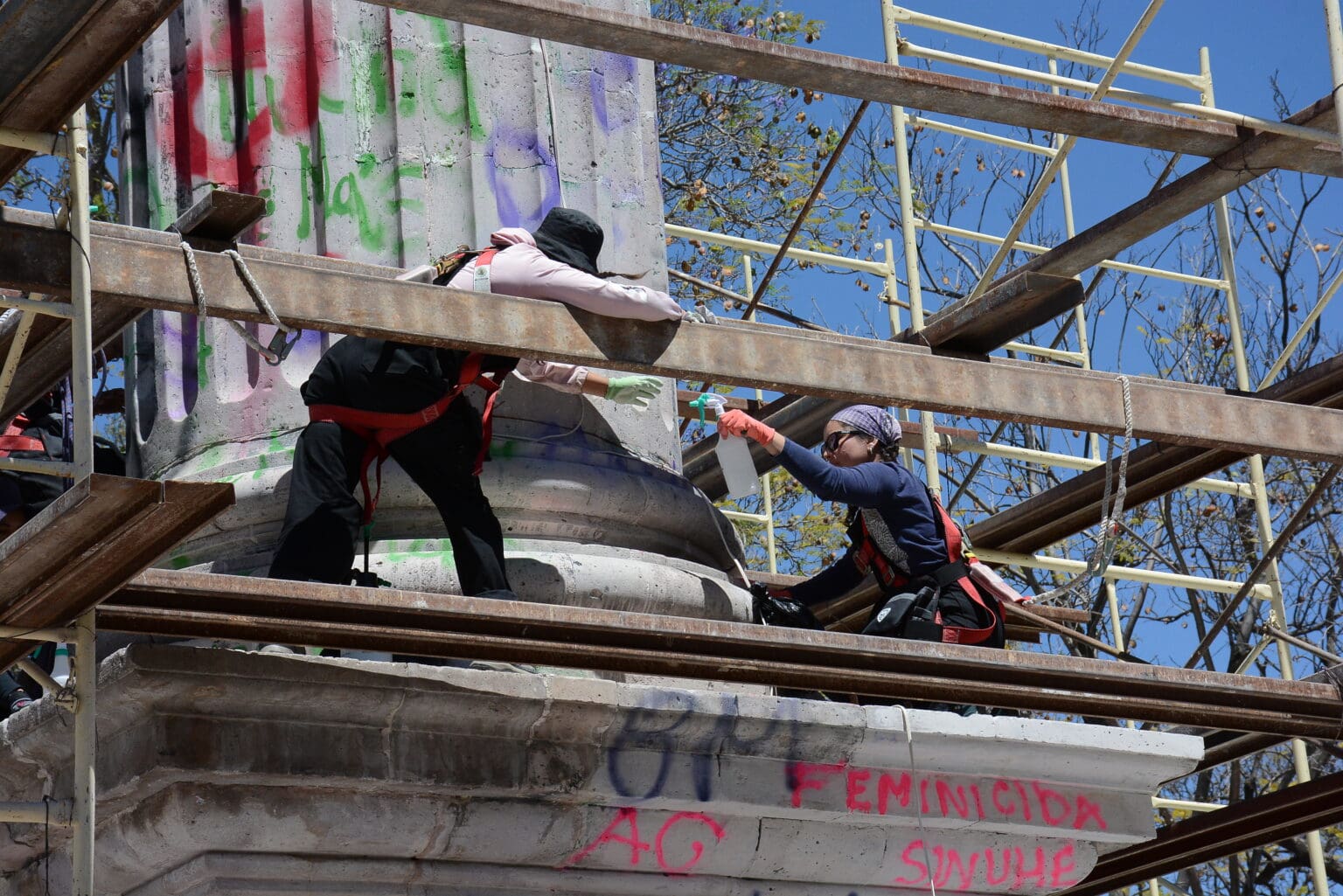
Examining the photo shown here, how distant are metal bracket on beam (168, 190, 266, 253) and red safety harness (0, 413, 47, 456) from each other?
8.00 ft

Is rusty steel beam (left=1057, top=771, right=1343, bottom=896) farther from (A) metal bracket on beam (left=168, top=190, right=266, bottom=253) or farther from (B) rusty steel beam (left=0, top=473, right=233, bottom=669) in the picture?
(B) rusty steel beam (left=0, top=473, right=233, bottom=669)

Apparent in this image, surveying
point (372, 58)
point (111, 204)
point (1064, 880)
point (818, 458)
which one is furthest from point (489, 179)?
point (111, 204)

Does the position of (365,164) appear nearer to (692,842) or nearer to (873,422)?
(873,422)

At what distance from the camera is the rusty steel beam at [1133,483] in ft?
27.7

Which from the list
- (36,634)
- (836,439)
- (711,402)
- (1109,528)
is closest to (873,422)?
(836,439)

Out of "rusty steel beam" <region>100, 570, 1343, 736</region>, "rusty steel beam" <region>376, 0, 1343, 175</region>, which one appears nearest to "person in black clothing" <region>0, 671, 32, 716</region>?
"rusty steel beam" <region>100, 570, 1343, 736</region>

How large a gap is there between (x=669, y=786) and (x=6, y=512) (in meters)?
3.16

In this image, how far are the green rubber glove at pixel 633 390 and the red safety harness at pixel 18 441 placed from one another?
7.99 feet

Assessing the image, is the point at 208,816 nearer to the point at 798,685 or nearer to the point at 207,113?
the point at 798,685

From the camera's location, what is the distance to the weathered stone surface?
632 centimetres

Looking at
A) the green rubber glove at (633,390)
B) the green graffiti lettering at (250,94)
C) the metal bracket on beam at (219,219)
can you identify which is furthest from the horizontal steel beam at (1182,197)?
the metal bracket on beam at (219,219)

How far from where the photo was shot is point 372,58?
781 centimetres

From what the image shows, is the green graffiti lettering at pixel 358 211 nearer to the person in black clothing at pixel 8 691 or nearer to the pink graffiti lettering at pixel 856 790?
the person in black clothing at pixel 8 691

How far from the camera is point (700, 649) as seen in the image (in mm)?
6828
